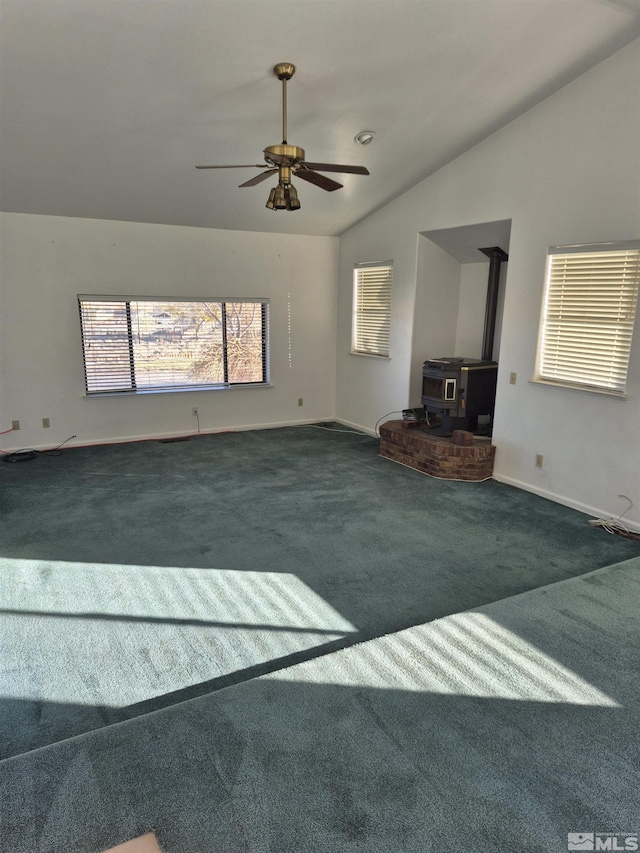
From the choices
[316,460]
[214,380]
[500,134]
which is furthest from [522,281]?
[214,380]

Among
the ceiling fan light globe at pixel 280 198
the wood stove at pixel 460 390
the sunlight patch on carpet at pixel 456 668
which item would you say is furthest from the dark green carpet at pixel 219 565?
the ceiling fan light globe at pixel 280 198

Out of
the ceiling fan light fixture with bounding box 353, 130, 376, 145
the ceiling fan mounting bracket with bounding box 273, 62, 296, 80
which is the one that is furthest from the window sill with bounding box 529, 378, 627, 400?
the ceiling fan mounting bracket with bounding box 273, 62, 296, 80

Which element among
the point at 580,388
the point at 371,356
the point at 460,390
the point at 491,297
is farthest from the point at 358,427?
the point at 580,388

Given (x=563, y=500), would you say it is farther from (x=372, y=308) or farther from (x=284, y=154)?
(x=284, y=154)

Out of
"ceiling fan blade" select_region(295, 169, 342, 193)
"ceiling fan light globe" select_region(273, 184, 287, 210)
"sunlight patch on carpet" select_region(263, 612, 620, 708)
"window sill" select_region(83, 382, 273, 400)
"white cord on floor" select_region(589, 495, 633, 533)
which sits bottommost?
"white cord on floor" select_region(589, 495, 633, 533)

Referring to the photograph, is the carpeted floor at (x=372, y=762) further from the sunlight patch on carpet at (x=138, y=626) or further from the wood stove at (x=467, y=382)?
the wood stove at (x=467, y=382)

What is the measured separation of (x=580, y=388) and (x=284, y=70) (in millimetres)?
3190

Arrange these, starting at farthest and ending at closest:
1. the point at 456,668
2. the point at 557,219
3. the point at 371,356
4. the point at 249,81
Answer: the point at 371,356, the point at 557,219, the point at 249,81, the point at 456,668

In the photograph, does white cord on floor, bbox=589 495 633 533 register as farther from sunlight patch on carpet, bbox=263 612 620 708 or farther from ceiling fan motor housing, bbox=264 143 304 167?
ceiling fan motor housing, bbox=264 143 304 167

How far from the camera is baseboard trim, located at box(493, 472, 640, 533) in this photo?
4031 mm

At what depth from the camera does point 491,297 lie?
5703 millimetres

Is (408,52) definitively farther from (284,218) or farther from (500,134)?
(284,218)

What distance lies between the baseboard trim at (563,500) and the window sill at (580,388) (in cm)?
92

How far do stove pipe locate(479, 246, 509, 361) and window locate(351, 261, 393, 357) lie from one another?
1.18m
